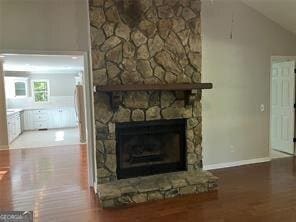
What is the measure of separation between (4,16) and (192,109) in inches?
122

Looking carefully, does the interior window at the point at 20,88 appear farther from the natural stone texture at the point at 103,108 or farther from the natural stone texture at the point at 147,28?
the natural stone texture at the point at 147,28

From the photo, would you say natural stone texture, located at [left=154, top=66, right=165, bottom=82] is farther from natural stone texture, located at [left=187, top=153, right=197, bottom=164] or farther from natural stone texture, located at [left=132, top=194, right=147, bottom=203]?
natural stone texture, located at [left=132, top=194, right=147, bottom=203]

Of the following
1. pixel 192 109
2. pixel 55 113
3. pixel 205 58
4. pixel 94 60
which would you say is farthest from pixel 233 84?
pixel 55 113

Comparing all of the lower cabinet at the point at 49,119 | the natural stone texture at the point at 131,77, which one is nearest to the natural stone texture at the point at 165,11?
the natural stone texture at the point at 131,77

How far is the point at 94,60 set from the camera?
375cm

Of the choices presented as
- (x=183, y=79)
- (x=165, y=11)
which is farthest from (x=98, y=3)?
(x=183, y=79)

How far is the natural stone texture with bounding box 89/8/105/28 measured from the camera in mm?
3707

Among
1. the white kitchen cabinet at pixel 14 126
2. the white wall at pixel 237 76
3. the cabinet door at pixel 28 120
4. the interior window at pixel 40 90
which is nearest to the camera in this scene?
the white wall at pixel 237 76

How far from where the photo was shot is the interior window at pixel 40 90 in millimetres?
11188

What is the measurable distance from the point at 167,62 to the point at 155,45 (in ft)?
1.03

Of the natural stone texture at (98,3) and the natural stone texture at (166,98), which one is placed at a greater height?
the natural stone texture at (98,3)

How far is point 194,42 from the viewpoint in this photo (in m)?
4.24

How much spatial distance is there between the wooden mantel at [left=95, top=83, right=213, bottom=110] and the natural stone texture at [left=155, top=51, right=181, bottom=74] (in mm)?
314

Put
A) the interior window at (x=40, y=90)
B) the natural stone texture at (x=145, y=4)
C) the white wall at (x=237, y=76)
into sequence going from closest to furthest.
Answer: the natural stone texture at (x=145, y=4), the white wall at (x=237, y=76), the interior window at (x=40, y=90)
